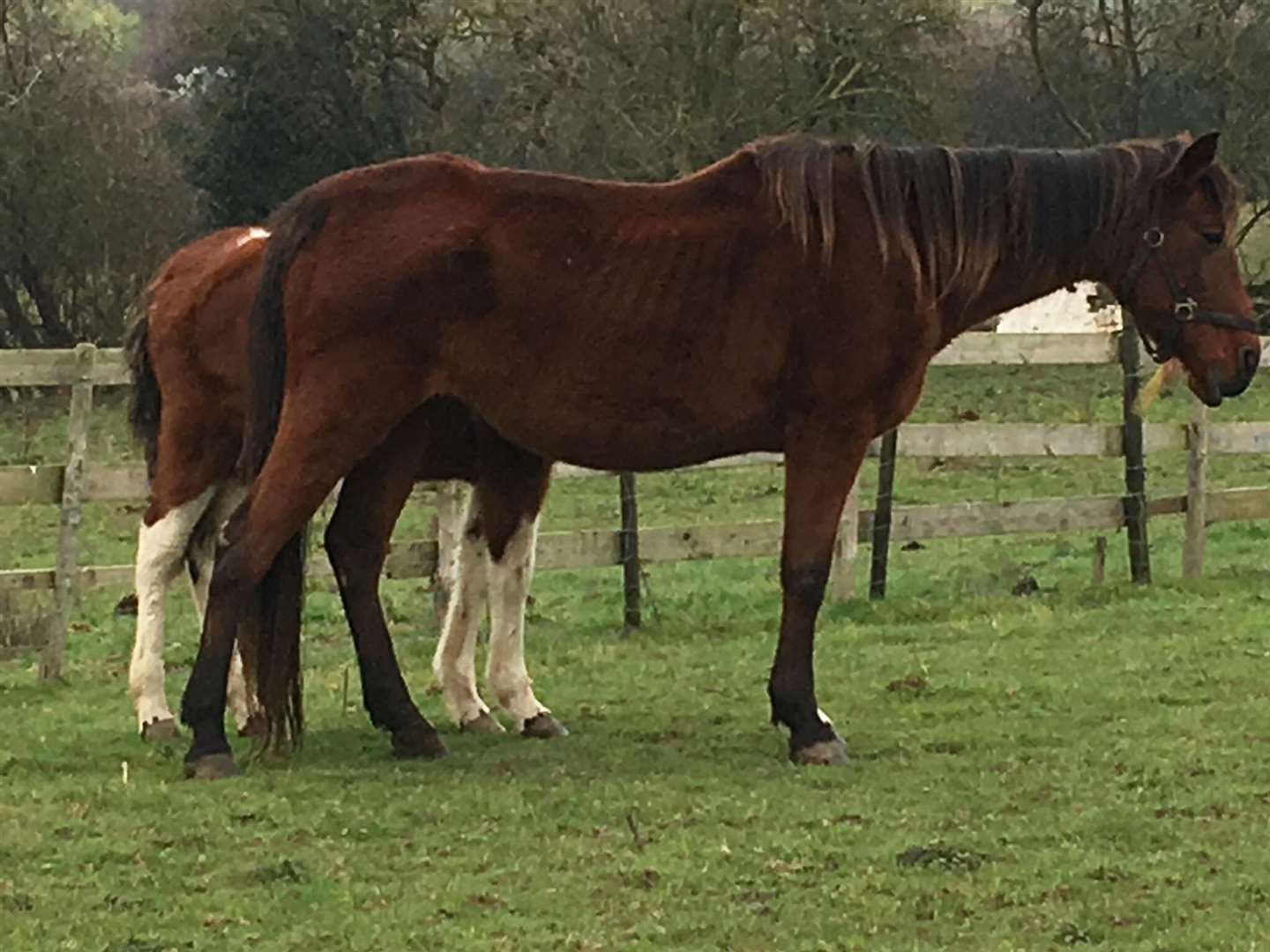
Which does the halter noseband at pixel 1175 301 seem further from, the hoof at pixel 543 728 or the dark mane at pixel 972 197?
the hoof at pixel 543 728

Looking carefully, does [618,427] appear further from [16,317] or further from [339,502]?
[16,317]

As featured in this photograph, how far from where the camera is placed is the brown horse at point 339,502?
6691mm

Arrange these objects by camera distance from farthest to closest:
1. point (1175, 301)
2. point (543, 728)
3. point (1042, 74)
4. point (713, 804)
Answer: point (1042, 74), point (543, 728), point (1175, 301), point (713, 804)

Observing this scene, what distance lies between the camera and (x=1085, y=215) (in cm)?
660

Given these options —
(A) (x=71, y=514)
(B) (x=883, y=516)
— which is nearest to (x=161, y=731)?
(A) (x=71, y=514)

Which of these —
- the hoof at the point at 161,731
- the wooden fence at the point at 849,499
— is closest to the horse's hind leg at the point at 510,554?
the hoof at the point at 161,731

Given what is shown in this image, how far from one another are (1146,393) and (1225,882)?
3.63 metres

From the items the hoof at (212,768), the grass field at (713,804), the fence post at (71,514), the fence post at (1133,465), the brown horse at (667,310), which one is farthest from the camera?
the fence post at (1133,465)

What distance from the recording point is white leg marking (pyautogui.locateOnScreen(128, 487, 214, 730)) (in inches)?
279

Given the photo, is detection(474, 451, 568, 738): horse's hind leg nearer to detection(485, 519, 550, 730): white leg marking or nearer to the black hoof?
detection(485, 519, 550, 730): white leg marking

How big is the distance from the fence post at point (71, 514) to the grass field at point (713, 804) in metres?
0.20

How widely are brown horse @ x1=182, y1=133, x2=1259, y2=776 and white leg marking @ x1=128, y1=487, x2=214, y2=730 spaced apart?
753mm

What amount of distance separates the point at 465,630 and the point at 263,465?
1.22 m

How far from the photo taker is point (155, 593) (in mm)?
7172
